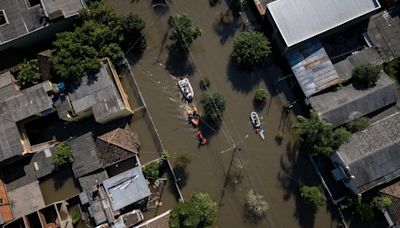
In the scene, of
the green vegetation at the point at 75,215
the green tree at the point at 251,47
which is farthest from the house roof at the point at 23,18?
the green vegetation at the point at 75,215

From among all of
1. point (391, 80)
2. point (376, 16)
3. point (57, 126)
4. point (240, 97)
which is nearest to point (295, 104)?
point (240, 97)

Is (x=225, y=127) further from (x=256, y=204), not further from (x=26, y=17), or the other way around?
(x=26, y=17)

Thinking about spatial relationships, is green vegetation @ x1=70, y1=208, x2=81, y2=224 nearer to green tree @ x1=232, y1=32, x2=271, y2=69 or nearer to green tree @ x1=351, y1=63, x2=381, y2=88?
green tree @ x1=232, y1=32, x2=271, y2=69

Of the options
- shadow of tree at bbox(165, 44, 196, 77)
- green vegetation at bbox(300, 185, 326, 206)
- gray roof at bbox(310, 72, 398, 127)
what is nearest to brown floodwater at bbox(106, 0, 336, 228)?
shadow of tree at bbox(165, 44, 196, 77)

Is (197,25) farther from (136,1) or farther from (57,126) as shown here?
(57,126)

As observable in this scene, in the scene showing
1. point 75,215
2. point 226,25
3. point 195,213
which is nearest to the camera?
point 195,213

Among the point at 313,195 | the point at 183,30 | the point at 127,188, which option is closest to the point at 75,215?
the point at 127,188
